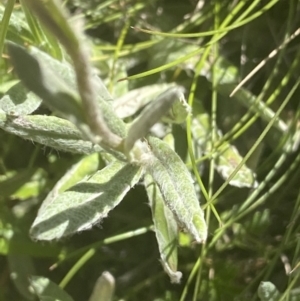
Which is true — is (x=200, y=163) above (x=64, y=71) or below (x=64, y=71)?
below

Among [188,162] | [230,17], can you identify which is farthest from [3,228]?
[230,17]

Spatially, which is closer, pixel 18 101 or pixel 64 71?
pixel 64 71

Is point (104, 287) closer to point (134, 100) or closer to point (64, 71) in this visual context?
point (64, 71)

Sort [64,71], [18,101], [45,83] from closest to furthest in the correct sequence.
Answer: [45,83], [64,71], [18,101]

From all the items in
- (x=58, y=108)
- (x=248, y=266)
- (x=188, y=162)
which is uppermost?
(x=58, y=108)

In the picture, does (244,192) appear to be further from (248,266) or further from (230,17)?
(230,17)

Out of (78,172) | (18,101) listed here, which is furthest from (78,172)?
(18,101)

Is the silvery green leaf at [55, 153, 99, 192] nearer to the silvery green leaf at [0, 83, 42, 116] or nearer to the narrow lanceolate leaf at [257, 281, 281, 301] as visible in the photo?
the silvery green leaf at [0, 83, 42, 116]
